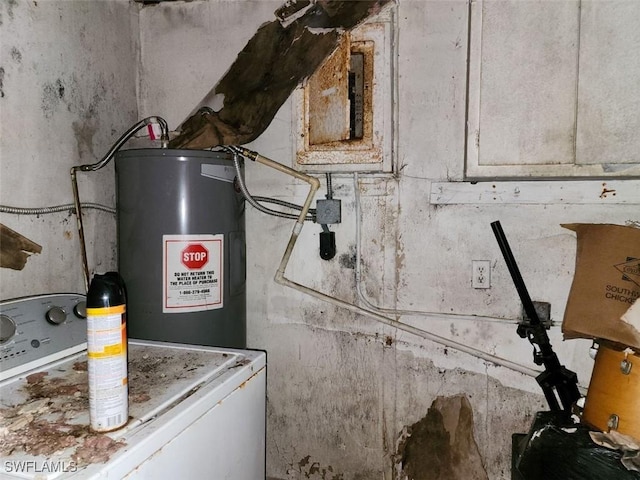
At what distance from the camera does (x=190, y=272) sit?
1472 millimetres

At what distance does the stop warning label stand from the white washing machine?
0.28 metres

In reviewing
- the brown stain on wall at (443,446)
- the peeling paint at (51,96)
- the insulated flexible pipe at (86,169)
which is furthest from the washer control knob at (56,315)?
the brown stain on wall at (443,446)

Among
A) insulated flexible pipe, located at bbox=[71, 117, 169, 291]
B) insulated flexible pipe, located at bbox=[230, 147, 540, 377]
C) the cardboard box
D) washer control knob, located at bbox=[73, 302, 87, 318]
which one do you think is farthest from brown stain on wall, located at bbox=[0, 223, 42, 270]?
the cardboard box

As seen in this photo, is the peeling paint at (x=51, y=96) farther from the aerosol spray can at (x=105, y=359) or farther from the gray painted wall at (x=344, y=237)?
the aerosol spray can at (x=105, y=359)

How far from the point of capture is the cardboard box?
4.11 ft

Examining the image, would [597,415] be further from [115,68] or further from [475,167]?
[115,68]

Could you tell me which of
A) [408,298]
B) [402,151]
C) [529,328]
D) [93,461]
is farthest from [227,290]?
[529,328]

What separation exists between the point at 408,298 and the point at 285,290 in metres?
0.48

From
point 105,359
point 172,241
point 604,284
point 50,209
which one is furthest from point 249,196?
point 604,284

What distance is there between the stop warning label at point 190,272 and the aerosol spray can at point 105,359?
2.21 feet

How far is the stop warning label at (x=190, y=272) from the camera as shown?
1456 mm

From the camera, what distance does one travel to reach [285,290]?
183 centimetres

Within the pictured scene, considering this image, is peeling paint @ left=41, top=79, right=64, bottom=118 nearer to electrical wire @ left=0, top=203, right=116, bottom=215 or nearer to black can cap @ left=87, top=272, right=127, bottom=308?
electrical wire @ left=0, top=203, right=116, bottom=215

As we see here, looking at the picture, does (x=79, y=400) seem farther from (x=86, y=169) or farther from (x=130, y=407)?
(x=86, y=169)
